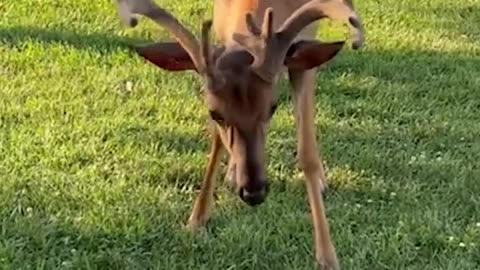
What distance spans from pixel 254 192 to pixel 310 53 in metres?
0.65

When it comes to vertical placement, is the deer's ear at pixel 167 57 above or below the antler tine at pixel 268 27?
below

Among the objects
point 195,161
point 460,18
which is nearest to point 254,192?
point 195,161

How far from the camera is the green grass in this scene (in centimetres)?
520

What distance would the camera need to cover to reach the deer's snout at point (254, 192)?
185 inches

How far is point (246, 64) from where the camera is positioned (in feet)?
15.4

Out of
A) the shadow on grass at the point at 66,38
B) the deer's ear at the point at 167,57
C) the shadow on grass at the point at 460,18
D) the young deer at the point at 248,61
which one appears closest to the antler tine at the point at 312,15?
the young deer at the point at 248,61

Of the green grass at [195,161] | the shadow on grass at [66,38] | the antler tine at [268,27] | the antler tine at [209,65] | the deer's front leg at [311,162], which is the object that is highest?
the antler tine at [268,27]

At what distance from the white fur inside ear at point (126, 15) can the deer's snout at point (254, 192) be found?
0.80m

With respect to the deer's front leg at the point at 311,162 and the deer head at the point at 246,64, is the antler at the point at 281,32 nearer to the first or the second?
the deer head at the point at 246,64

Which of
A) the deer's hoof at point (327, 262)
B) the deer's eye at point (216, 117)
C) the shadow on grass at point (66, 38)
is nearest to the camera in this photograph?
the deer's eye at point (216, 117)

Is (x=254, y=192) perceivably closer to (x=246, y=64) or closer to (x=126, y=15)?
(x=246, y=64)

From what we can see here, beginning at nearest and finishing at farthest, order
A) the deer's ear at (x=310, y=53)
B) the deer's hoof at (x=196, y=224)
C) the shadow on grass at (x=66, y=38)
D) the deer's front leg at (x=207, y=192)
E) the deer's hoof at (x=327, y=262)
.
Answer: the deer's ear at (x=310, y=53) → the deer's hoof at (x=327, y=262) → the deer's hoof at (x=196, y=224) → the deer's front leg at (x=207, y=192) → the shadow on grass at (x=66, y=38)

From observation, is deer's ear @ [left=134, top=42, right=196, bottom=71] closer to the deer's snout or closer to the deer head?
the deer head

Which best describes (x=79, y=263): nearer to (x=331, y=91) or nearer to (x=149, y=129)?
(x=149, y=129)
